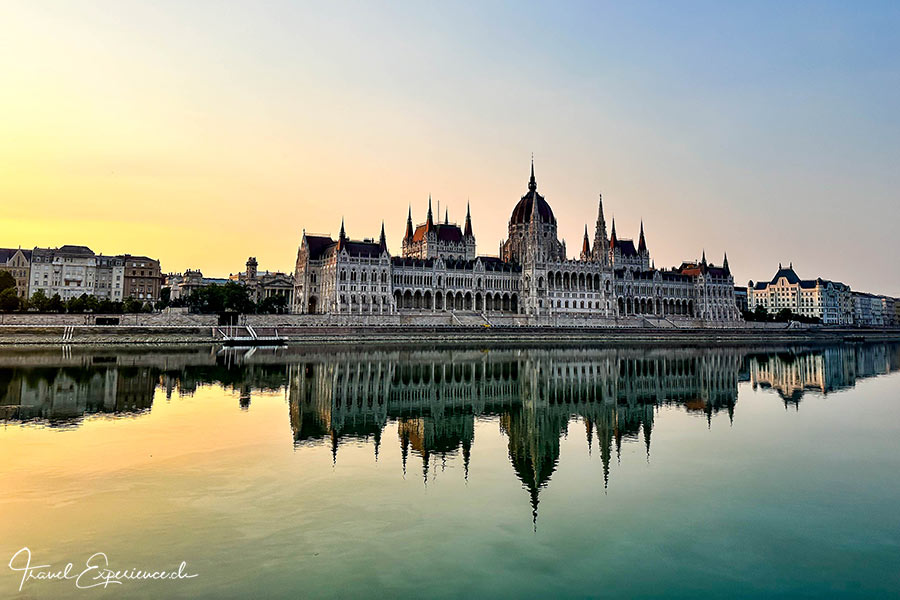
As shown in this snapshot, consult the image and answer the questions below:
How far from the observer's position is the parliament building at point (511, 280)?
90.7 meters

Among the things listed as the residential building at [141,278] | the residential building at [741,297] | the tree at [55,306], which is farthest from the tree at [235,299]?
the residential building at [741,297]

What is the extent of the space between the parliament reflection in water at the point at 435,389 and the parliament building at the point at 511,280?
38.5m

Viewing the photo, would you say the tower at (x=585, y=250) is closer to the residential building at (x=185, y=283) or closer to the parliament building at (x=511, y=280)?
the parliament building at (x=511, y=280)

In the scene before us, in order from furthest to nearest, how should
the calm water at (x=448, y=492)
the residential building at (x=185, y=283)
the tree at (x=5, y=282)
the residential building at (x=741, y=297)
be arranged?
the residential building at (x=741, y=297) → the residential building at (x=185, y=283) → the tree at (x=5, y=282) → the calm water at (x=448, y=492)

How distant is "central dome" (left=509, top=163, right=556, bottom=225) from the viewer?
4513 inches

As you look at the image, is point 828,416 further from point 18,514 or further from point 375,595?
point 18,514

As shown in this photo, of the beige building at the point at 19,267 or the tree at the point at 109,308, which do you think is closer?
the tree at the point at 109,308

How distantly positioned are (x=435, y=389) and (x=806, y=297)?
14659 centimetres

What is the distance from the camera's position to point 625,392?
1231 inches

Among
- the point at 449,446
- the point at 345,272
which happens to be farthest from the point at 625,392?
the point at 345,272

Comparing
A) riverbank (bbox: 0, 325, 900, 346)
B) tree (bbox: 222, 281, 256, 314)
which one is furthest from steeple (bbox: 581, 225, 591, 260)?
tree (bbox: 222, 281, 256, 314)

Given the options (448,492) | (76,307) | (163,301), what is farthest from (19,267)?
(448,492)

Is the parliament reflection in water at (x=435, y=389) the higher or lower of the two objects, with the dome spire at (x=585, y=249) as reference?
lower
